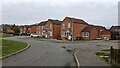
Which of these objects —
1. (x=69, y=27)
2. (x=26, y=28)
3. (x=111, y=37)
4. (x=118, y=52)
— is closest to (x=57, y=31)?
(x=69, y=27)

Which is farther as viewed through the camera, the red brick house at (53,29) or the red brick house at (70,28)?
the red brick house at (53,29)

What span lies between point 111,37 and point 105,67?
187 feet

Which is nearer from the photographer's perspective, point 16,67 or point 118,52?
point 16,67

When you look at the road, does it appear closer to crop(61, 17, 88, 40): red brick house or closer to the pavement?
the pavement

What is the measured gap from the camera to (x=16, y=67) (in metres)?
12.9

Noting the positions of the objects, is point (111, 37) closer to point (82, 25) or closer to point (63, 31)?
point (82, 25)

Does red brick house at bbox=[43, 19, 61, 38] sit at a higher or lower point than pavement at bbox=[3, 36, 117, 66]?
higher

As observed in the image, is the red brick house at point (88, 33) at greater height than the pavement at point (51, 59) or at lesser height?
greater

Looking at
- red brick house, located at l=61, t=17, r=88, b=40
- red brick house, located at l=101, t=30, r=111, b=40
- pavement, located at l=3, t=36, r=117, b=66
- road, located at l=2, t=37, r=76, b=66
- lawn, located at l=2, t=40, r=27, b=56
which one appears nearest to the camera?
road, located at l=2, t=37, r=76, b=66

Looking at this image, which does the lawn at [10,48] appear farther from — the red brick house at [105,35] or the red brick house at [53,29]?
the red brick house at [105,35]

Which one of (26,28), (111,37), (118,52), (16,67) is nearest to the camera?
(16,67)

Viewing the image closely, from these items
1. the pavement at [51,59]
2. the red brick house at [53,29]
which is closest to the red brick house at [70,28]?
the red brick house at [53,29]

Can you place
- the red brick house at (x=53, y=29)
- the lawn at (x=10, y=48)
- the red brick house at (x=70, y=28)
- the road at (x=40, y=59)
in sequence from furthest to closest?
the red brick house at (x=53, y=29)
the red brick house at (x=70, y=28)
the lawn at (x=10, y=48)
the road at (x=40, y=59)

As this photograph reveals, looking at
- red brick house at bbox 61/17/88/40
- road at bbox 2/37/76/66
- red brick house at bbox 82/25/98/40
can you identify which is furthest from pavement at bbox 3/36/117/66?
red brick house at bbox 82/25/98/40
